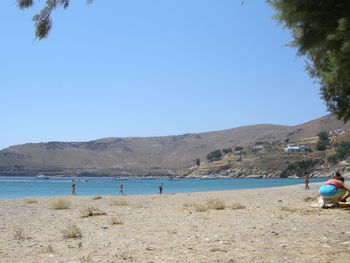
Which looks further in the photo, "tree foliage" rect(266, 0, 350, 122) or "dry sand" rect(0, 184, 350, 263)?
"dry sand" rect(0, 184, 350, 263)

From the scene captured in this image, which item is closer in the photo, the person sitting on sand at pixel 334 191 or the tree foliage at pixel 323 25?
the tree foliage at pixel 323 25

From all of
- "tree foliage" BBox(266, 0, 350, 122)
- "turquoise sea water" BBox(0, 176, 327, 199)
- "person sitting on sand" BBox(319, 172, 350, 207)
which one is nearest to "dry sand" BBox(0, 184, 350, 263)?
"person sitting on sand" BBox(319, 172, 350, 207)

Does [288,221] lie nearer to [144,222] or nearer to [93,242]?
[144,222]

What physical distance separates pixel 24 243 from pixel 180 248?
12.1 feet

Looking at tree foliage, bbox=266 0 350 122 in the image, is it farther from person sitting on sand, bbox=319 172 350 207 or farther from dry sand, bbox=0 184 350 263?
person sitting on sand, bbox=319 172 350 207

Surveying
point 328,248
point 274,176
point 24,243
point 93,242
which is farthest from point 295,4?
point 274,176

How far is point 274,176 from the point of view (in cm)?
16912

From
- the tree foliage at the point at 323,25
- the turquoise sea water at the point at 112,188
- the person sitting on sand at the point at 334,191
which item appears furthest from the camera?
the turquoise sea water at the point at 112,188

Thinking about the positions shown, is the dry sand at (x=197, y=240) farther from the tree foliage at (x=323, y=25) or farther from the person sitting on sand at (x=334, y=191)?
the tree foliage at (x=323, y=25)

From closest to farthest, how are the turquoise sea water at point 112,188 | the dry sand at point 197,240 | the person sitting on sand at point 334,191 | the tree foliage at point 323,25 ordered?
the tree foliage at point 323,25, the dry sand at point 197,240, the person sitting on sand at point 334,191, the turquoise sea water at point 112,188

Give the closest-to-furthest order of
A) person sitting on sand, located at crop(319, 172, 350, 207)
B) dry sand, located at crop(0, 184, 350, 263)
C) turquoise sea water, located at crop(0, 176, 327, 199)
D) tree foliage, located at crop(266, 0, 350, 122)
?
tree foliage, located at crop(266, 0, 350, 122), dry sand, located at crop(0, 184, 350, 263), person sitting on sand, located at crop(319, 172, 350, 207), turquoise sea water, located at crop(0, 176, 327, 199)

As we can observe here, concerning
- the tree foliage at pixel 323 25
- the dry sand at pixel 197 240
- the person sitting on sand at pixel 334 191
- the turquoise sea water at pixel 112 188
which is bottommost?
the turquoise sea water at pixel 112 188

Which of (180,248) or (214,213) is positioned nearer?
(180,248)

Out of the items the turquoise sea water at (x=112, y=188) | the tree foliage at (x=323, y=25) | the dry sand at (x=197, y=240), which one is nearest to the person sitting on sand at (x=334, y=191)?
the dry sand at (x=197, y=240)
